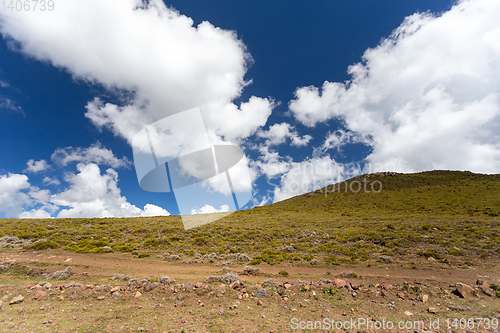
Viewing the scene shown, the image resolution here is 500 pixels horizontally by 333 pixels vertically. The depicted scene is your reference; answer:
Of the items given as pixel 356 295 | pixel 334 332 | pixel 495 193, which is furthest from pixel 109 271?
pixel 495 193

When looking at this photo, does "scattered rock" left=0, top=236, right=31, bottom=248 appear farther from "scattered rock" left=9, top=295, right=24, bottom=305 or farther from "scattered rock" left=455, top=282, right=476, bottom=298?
"scattered rock" left=455, top=282, right=476, bottom=298

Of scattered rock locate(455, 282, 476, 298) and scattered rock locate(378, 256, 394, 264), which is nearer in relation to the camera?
scattered rock locate(455, 282, 476, 298)

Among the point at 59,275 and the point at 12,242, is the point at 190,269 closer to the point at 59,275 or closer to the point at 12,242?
the point at 59,275

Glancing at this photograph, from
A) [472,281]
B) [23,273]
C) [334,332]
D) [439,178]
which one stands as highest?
[439,178]

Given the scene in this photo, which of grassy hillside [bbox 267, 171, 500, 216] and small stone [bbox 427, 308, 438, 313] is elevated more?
grassy hillside [bbox 267, 171, 500, 216]

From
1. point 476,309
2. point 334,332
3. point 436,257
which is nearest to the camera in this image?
point 334,332

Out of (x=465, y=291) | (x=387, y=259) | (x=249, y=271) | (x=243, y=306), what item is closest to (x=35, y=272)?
(x=249, y=271)

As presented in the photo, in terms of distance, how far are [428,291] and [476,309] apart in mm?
1618

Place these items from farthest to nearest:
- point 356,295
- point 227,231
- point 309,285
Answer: point 227,231 → point 309,285 → point 356,295

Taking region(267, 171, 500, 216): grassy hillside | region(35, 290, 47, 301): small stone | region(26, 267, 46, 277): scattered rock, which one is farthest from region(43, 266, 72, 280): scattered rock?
region(267, 171, 500, 216): grassy hillside

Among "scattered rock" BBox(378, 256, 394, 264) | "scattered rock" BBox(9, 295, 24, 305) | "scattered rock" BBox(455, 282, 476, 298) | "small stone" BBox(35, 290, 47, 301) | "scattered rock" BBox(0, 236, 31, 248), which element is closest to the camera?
"scattered rock" BBox(9, 295, 24, 305)

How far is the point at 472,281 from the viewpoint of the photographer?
12289 millimetres

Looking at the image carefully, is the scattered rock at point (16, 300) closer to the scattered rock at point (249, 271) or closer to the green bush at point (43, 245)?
the scattered rock at point (249, 271)

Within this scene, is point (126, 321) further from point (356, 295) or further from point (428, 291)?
point (428, 291)
